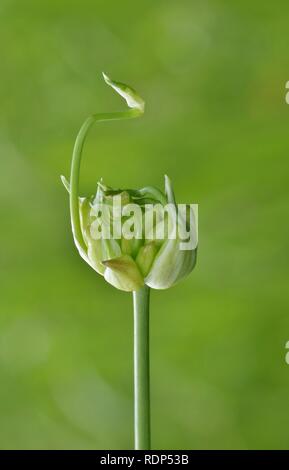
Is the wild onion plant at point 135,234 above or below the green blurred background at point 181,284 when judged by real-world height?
below

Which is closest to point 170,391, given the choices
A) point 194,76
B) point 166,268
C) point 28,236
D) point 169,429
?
point 169,429

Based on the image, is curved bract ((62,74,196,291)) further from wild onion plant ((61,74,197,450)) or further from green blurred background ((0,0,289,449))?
green blurred background ((0,0,289,449))

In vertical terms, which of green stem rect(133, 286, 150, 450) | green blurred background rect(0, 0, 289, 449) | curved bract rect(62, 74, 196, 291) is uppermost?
green blurred background rect(0, 0, 289, 449)

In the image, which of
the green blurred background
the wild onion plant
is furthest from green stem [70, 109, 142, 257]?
the green blurred background

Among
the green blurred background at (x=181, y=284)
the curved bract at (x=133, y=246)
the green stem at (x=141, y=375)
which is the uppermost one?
the green blurred background at (x=181, y=284)

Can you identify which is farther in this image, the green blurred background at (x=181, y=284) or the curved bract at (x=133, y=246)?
the green blurred background at (x=181, y=284)

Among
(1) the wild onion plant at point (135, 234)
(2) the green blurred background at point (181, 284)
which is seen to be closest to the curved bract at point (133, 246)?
(1) the wild onion plant at point (135, 234)

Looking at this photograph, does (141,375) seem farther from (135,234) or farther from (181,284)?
(181,284)

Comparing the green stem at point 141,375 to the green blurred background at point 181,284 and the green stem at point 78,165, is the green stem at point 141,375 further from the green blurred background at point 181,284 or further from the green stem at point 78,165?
the green blurred background at point 181,284
